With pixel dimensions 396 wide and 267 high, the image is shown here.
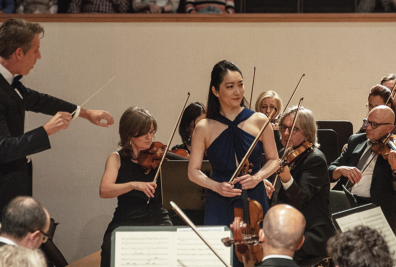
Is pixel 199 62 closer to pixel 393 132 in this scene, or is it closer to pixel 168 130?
pixel 168 130

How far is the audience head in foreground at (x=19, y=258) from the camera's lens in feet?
3.81

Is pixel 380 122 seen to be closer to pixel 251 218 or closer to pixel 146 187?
pixel 251 218

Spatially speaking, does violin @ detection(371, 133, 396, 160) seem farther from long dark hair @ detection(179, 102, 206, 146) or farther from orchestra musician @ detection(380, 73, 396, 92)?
long dark hair @ detection(179, 102, 206, 146)

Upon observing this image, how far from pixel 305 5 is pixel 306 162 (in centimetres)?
209

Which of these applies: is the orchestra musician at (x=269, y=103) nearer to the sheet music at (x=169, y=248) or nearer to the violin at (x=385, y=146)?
the violin at (x=385, y=146)

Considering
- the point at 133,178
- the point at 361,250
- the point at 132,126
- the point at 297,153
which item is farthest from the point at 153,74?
the point at 361,250

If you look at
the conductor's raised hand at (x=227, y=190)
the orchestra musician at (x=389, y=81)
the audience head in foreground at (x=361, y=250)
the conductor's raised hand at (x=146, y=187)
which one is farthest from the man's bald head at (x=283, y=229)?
the orchestra musician at (x=389, y=81)

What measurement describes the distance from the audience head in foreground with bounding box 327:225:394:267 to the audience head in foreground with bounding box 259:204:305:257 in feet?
0.50

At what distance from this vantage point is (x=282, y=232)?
4.84 feet

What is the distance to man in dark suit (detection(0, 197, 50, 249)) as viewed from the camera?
5.19 ft

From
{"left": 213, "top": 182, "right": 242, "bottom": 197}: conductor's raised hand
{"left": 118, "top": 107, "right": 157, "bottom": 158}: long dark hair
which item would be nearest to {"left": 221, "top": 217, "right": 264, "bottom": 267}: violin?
{"left": 213, "top": 182, "right": 242, "bottom": 197}: conductor's raised hand

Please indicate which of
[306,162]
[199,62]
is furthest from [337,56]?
[306,162]

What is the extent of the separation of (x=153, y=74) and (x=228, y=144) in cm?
215

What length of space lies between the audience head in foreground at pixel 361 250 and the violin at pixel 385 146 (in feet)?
4.62
